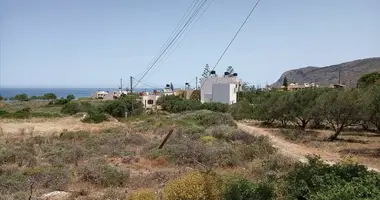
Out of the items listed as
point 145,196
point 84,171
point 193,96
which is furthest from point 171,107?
point 145,196

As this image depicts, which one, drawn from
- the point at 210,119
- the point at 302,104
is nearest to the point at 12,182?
the point at 210,119

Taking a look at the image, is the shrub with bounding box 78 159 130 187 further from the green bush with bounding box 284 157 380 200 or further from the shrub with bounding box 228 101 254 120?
the shrub with bounding box 228 101 254 120

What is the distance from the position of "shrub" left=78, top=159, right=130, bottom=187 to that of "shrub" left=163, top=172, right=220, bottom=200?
3657mm

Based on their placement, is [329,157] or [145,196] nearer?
[145,196]

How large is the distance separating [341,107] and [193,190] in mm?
17601

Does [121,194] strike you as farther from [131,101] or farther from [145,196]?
[131,101]

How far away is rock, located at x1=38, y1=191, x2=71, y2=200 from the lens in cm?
845

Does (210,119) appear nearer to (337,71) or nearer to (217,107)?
(217,107)

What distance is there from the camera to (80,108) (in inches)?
2040

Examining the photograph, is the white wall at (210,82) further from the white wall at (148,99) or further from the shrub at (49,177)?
the shrub at (49,177)

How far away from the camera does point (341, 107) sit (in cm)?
2162

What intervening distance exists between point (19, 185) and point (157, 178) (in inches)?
149

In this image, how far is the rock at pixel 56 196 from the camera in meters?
8.45

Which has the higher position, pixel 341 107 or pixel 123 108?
pixel 341 107
